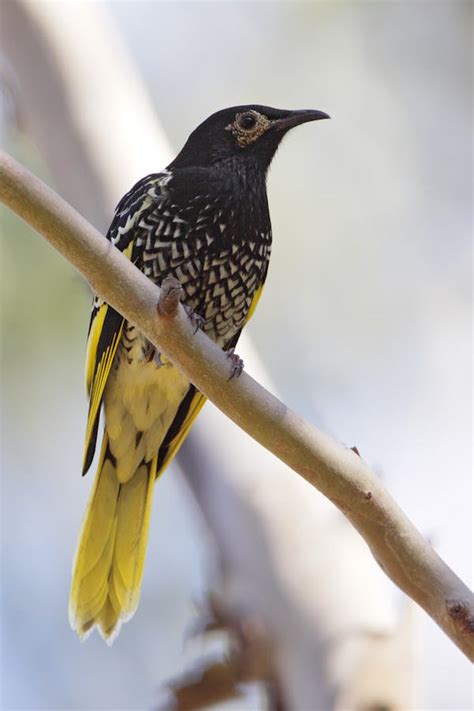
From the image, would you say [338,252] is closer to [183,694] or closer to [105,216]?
[105,216]

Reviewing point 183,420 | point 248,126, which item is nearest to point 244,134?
point 248,126

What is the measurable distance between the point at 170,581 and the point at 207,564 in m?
3.82

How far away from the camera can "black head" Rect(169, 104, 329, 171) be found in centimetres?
440

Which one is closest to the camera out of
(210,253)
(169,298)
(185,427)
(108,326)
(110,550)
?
(169,298)

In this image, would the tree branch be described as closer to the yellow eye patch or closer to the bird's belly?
the bird's belly

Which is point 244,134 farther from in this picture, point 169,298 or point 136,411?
point 169,298

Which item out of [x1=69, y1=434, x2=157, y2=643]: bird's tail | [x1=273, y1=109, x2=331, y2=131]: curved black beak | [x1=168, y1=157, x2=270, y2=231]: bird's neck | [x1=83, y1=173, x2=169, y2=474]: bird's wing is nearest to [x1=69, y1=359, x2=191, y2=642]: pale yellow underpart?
[x1=69, y1=434, x2=157, y2=643]: bird's tail

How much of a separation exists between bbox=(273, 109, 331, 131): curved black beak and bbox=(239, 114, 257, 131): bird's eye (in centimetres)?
9

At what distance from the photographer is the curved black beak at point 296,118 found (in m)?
4.38

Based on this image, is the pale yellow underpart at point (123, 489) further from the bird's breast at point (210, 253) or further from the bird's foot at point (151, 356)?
the bird's breast at point (210, 253)

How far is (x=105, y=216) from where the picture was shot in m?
5.25

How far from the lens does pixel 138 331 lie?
4.19 m

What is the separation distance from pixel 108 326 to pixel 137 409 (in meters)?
0.57

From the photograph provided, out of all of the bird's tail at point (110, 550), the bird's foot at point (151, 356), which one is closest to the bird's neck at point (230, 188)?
the bird's foot at point (151, 356)
